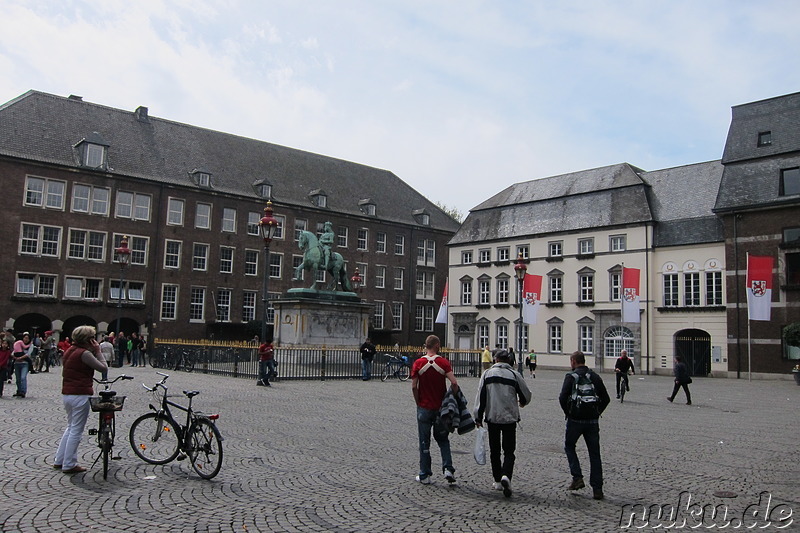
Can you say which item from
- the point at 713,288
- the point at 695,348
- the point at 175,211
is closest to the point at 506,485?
the point at 713,288

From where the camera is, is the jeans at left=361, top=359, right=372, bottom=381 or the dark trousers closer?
the dark trousers

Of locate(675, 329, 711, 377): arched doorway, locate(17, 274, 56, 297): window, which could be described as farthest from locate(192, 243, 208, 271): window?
locate(675, 329, 711, 377): arched doorway

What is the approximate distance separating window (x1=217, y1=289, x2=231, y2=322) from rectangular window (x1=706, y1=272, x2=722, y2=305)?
33.4 m

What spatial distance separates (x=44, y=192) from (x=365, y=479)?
45.3 meters

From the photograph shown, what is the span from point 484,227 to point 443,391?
5061 centimetres

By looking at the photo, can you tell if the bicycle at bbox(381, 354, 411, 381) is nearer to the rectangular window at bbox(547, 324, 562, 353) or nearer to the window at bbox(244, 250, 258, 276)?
the rectangular window at bbox(547, 324, 562, 353)

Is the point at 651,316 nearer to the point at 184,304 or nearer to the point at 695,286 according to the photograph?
the point at 695,286

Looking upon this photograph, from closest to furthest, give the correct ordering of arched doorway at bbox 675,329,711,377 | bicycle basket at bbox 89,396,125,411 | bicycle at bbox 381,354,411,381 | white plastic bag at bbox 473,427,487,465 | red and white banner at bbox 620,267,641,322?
white plastic bag at bbox 473,427,487,465 → bicycle basket at bbox 89,396,125,411 → bicycle at bbox 381,354,411,381 → red and white banner at bbox 620,267,641,322 → arched doorway at bbox 675,329,711,377

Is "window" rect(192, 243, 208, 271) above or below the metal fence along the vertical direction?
above

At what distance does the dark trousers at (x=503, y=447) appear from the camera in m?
8.38

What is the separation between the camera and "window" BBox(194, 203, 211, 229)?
177 feet

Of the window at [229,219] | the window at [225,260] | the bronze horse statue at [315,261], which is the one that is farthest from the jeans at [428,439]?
the window at [229,219]

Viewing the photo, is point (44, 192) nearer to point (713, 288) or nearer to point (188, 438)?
point (713, 288)

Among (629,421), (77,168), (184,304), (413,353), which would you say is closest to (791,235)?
(413,353)
